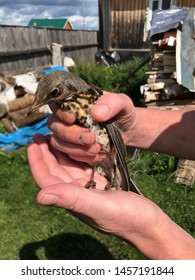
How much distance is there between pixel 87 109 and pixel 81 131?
19cm

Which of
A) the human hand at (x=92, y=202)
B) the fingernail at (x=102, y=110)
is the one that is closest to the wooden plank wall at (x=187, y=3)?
the fingernail at (x=102, y=110)

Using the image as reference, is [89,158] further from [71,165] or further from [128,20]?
[128,20]

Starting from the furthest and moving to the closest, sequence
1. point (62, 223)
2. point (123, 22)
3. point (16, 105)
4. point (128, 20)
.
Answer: point (123, 22) → point (128, 20) → point (16, 105) → point (62, 223)

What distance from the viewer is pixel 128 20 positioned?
16.8 metres

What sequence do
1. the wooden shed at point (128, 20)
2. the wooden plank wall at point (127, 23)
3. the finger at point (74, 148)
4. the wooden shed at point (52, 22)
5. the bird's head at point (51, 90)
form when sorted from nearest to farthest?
the bird's head at point (51, 90) → the finger at point (74, 148) → the wooden shed at point (128, 20) → the wooden plank wall at point (127, 23) → the wooden shed at point (52, 22)

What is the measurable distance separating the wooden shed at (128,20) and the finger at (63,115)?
14.3 m

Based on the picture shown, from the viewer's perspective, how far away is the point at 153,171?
661 centimetres

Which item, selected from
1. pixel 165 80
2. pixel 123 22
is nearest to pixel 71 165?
pixel 165 80

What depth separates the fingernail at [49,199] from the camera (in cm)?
208

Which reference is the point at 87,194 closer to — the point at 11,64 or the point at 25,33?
the point at 11,64

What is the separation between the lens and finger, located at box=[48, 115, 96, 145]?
2.79 metres

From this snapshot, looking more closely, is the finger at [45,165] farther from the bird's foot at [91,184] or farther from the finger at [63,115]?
the finger at [63,115]
